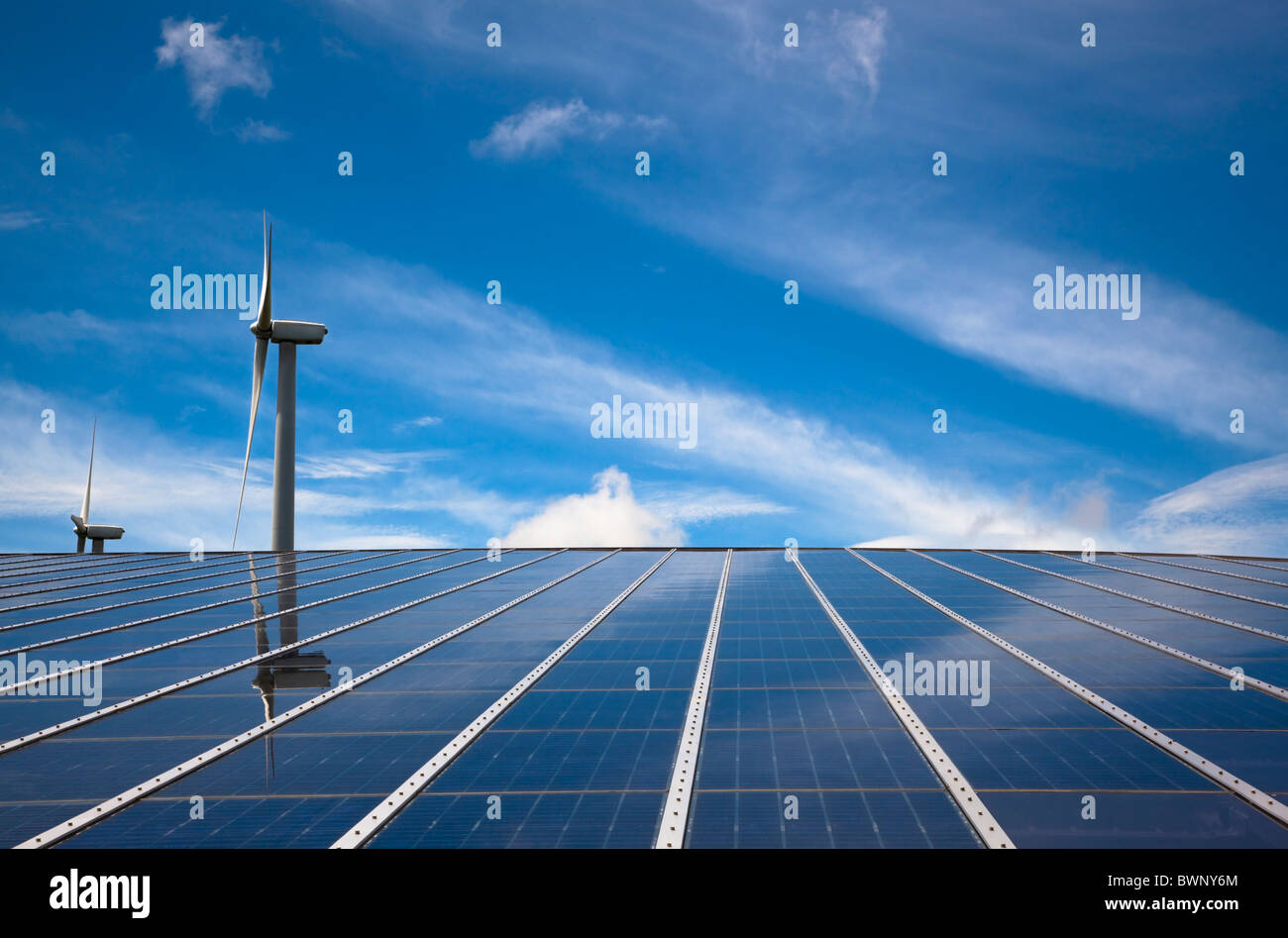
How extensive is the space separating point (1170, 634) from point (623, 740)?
1517cm

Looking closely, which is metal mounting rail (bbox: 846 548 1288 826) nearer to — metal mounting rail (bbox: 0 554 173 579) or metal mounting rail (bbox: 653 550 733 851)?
metal mounting rail (bbox: 653 550 733 851)

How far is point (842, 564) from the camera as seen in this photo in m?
37.0

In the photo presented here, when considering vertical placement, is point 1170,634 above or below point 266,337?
below

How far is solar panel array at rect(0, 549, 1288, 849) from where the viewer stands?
33.2ft

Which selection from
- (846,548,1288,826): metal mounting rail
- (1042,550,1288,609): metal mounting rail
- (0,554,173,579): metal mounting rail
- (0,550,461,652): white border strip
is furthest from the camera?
(0,554,173,579): metal mounting rail

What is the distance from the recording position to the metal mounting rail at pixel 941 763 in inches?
376

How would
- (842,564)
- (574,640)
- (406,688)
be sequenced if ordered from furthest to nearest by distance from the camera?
(842,564) → (574,640) → (406,688)

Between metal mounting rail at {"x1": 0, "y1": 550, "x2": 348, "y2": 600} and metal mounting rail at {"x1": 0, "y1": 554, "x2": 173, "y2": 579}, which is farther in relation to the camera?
metal mounting rail at {"x1": 0, "y1": 554, "x2": 173, "y2": 579}

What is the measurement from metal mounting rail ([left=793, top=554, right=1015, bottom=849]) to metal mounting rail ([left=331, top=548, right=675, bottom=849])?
269 inches

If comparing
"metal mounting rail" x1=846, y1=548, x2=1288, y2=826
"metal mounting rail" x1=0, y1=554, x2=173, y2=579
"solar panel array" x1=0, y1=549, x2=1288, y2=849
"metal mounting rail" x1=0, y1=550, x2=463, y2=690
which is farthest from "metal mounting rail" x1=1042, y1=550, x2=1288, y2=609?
"metal mounting rail" x1=0, y1=554, x2=173, y2=579

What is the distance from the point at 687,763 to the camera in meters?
11.7

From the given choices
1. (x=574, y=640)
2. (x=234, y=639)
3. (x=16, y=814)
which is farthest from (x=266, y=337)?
(x=16, y=814)

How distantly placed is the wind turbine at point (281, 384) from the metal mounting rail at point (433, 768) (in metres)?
41.9
